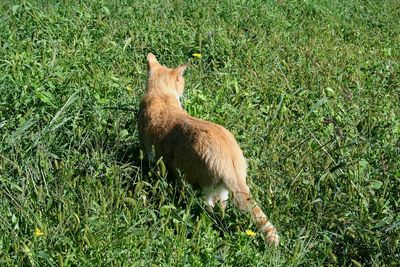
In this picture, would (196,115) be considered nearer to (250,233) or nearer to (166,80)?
(166,80)

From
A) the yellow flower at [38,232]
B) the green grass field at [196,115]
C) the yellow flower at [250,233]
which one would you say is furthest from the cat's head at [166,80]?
the yellow flower at [38,232]

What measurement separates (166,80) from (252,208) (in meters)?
1.81

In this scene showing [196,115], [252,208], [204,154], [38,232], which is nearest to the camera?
[38,232]

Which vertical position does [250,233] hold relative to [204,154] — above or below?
below

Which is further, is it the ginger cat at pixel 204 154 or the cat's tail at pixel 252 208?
the ginger cat at pixel 204 154

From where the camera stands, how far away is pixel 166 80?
5488 millimetres

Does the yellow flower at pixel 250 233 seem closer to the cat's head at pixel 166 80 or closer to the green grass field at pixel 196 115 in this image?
the green grass field at pixel 196 115

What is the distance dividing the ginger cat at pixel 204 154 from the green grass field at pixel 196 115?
0.09m

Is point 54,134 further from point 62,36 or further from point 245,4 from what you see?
point 245,4

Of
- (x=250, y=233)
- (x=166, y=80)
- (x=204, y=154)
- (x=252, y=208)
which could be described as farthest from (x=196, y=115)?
(x=250, y=233)

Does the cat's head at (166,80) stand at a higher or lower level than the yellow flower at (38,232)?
lower

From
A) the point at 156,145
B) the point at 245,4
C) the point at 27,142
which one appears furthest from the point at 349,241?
the point at 245,4

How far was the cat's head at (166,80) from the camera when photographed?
5.43 meters

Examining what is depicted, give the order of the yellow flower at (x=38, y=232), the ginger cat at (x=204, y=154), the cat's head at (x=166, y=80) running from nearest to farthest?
the yellow flower at (x=38, y=232) < the ginger cat at (x=204, y=154) < the cat's head at (x=166, y=80)
